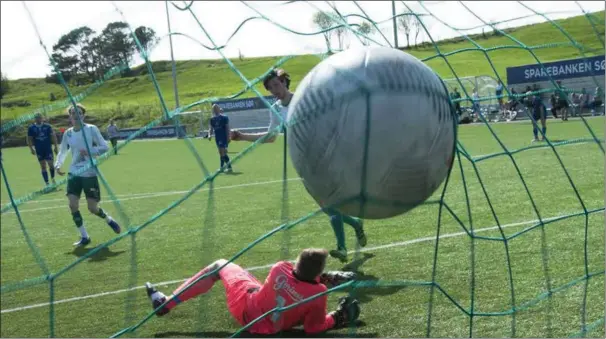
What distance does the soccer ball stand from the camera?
3514 millimetres

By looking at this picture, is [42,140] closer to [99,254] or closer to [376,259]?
[99,254]

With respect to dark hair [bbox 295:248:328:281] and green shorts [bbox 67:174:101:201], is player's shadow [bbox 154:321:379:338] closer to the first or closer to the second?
dark hair [bbox 295:248:328:281]

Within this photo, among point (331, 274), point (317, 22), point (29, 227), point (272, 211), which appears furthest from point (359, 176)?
point (29, 227)

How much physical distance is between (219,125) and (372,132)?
1405cm

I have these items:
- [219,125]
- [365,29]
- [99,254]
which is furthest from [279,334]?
[219,125]

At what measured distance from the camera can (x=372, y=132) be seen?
3488mm

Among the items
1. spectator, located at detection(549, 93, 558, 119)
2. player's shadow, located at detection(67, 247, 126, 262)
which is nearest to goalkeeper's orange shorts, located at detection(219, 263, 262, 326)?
player's shadow, located at detection(67, 247, 126, 262)

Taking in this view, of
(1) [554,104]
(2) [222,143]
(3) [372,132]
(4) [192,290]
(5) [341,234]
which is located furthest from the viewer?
(1) [554,104]

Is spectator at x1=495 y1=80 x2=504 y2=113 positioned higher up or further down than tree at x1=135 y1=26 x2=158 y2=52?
further down

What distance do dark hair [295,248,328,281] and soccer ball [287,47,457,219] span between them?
0.90m

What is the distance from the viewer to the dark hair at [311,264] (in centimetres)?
467

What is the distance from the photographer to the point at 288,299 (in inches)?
184

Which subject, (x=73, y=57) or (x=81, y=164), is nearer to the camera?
(x=73, y=57)

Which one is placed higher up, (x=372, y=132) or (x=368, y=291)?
(x=372, y=132)
